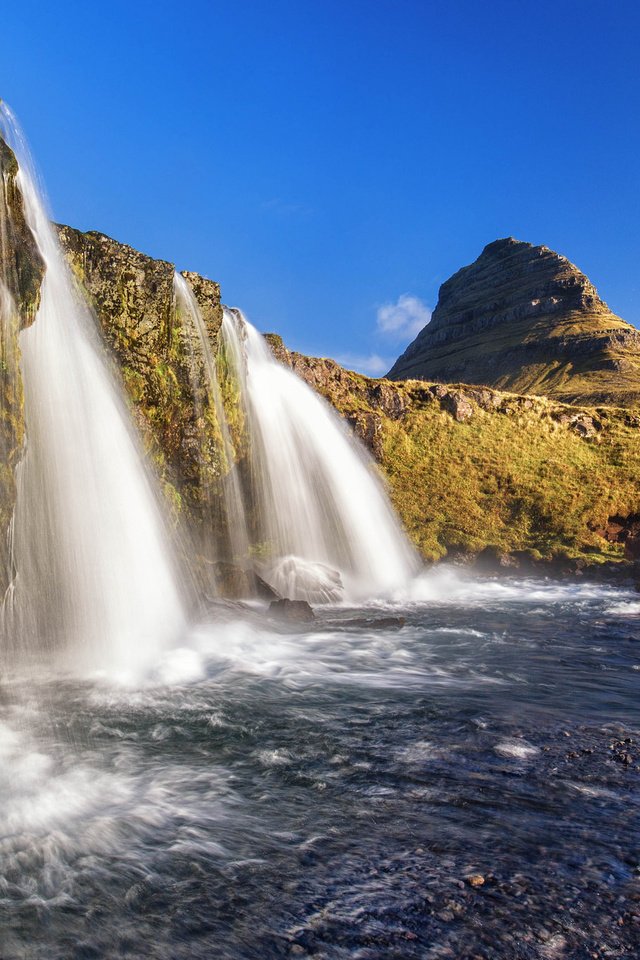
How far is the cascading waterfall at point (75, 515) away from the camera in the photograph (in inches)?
531

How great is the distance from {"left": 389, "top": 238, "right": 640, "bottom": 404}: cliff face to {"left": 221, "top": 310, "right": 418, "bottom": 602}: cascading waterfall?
233 ft

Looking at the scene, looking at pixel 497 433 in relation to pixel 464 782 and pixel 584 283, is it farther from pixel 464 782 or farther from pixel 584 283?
pixel 584 283

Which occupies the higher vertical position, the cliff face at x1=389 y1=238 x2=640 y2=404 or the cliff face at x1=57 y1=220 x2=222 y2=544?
the cliff face at x1=389 y1=238 x2=640 y2=404

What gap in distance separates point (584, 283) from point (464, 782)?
15640cm

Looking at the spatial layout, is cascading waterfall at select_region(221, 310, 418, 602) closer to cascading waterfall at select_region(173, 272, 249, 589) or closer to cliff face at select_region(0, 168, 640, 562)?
cascading waterfall at select_region(173, 272, 249, 589)

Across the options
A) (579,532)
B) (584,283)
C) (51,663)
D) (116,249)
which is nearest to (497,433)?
(579,532)

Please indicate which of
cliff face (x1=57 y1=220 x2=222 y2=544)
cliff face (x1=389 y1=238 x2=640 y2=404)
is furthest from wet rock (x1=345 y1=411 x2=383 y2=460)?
cliff face (x1=389 y1=238 x2=640 y2=404)

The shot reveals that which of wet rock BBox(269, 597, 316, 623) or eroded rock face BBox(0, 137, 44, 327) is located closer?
eroded rock face BBox(0, 137, 44, 327)

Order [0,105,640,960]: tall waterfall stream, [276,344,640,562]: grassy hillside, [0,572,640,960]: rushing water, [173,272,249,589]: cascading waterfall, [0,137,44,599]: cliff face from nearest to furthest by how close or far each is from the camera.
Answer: [0,572,640,960]: rushing water → [0,105,640,960]: tall waterfall stream → [0,137,44,599]: cliff face → [173,272,249,589]: cascading waterfall → [276,344,640,562]: grassy hillside

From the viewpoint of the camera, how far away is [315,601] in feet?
71.6

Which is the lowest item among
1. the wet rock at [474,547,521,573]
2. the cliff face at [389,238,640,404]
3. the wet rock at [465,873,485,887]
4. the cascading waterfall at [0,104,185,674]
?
the wet rock at [465,873,485,887]

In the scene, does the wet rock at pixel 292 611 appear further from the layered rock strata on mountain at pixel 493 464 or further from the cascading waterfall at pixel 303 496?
the layered rock strata on mountain at pixel 493 464

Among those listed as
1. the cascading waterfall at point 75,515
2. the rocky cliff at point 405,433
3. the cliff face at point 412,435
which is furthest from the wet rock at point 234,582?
the cascading waterfall at point 75,515

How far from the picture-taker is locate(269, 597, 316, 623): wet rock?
1764 cm
